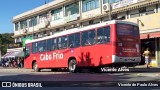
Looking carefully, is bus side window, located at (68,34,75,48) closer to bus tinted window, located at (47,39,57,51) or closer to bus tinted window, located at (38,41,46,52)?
bus tinted window, located at (47,39,57,51)

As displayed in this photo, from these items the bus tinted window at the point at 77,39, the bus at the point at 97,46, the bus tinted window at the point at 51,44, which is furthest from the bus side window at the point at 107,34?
the bus tinted window at the point at 51,44

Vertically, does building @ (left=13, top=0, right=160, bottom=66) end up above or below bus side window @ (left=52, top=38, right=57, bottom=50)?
above

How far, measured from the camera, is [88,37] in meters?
24.1

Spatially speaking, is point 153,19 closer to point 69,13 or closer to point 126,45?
point 126,45

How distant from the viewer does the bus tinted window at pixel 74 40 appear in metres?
25.2

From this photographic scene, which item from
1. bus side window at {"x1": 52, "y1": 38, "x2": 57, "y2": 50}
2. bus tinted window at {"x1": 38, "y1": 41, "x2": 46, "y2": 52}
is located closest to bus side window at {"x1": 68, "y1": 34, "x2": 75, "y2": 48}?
bus side window at {"x1": 52, "y1": 38, "x2": 57, "y2": 50}

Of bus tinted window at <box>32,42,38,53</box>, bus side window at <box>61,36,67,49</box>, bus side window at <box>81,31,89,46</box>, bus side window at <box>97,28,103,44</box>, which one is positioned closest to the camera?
bus side window at <box>97,28,103,44</box>

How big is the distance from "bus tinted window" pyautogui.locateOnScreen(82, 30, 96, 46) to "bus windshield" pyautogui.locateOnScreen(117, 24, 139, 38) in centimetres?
199

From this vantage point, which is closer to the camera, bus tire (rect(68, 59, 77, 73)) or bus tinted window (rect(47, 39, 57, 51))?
bus tire (rect(68, 59, 77, 73))

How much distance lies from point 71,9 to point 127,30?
99.4 ft

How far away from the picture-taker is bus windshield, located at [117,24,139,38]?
22.3 m

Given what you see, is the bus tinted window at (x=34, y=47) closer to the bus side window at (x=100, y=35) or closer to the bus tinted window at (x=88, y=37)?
the bus tinted window at (x=88, y=37)

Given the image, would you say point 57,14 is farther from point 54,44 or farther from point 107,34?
point 107,34

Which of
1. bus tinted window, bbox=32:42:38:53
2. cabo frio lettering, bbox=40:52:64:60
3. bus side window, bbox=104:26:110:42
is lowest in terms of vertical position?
cabo frio lettering, bbox=40:52:64:60
